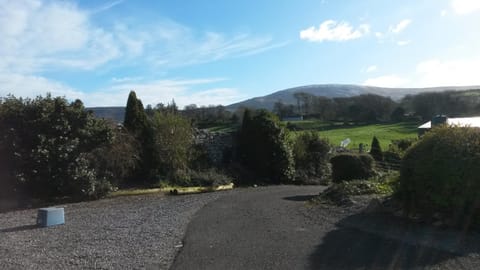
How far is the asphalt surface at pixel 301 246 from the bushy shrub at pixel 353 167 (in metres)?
6.03

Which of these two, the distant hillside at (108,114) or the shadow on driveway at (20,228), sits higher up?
the distant hillside at (108,114)

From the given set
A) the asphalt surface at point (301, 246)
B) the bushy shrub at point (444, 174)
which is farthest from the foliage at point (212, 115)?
the bushy shrub at point (444, 174)

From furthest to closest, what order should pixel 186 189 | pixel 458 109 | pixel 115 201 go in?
pixel 458 109, pixel 186 189, pixel 115 201

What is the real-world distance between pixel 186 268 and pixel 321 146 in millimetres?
17414

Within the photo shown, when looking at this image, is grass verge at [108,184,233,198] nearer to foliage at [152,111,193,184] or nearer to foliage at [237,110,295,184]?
foliage at [152,111,193,184]

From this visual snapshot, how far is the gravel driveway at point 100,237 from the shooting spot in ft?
19.1

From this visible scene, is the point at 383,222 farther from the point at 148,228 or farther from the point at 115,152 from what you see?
the point at 115,152

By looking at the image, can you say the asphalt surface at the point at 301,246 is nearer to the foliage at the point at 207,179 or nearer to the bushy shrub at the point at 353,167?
the bushy shrub at the point at 353,167

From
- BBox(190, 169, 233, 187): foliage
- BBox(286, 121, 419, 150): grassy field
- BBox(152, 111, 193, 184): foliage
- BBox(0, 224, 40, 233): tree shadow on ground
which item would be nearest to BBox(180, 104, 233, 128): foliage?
BBox(286, 121, 419, 150): grassy field

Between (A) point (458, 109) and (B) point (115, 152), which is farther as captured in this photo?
(A) point (458, 109)

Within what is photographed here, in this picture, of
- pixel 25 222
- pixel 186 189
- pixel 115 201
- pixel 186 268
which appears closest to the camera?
pixel 186 268

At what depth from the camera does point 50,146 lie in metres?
12.0

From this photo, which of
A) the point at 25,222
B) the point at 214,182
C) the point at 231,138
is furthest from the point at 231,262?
the point at 231,138

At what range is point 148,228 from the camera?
799cm
